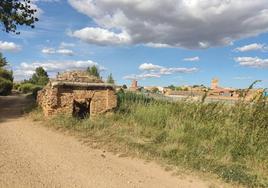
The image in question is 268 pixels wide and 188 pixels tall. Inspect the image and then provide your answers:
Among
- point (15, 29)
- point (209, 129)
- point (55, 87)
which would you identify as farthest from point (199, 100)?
point (15, 29)

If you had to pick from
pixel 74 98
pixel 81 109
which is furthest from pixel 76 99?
pixel 81 109

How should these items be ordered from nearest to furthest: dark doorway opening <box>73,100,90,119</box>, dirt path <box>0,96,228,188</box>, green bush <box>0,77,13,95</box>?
dirt path <box>0,96,228,188</box> → dark doorway opening <box>73,100,90,119</box> → green bush <box>0,77,13,95</box>

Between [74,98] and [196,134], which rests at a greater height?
[74,98]

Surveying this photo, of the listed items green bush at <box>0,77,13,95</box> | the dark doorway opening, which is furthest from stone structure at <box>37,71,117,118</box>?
green bush at <box>0,77,13,95</box>

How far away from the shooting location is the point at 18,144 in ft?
28.7

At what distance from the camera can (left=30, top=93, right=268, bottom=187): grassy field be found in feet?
24.6

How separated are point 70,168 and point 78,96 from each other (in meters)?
6.45

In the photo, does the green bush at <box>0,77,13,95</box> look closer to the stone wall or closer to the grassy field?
the stone wall

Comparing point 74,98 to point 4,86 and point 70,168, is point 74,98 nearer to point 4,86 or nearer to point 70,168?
point 70,168

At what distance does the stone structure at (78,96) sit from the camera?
12508 mm

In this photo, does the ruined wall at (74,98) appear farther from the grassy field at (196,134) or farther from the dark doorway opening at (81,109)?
the grassy field at (196,134)

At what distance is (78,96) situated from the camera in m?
13.1

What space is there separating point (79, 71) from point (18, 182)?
8.87 meters

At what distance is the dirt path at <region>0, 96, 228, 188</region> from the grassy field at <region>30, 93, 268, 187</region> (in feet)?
2.51
